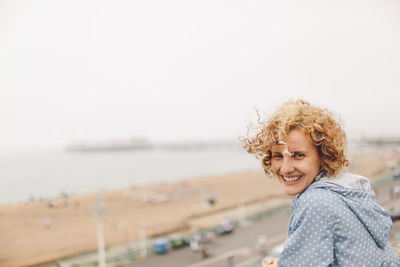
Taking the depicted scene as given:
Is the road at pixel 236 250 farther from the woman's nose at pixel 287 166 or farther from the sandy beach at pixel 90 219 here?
the woman's nose at pixel 287 166

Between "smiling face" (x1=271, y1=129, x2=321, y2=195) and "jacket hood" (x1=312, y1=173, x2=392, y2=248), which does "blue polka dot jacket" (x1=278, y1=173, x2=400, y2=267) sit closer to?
"jacket hood" (x1=312, y1=173, x2=392, y2=248)

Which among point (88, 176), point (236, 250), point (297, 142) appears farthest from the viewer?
point (88, 176)

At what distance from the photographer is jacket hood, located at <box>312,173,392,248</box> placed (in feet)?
3.58

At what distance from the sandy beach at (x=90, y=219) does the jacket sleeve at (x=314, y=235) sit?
25.8 ft

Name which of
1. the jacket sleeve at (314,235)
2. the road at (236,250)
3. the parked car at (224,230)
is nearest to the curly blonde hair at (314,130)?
the jacket sleeve at (314,235)

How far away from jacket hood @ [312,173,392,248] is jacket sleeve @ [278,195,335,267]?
0.11 meters

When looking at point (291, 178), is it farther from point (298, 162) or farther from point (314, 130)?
point (314, 130)

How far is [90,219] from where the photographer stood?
21.2 m

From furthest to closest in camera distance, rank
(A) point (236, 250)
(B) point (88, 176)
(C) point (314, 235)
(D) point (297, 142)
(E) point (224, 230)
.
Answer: (B) point (88, 176) → (E) point (224, 230) → (A) point (236, 250) → (D) point (297, 142) → (C) point (314, 235)

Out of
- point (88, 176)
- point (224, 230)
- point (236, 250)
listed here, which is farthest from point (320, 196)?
point (88, 176)

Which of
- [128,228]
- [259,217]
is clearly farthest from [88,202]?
[259,217]

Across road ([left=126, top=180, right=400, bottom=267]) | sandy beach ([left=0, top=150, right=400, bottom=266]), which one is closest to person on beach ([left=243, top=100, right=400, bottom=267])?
sandy beach ([left=0, top=150, right=400, bottom=266])

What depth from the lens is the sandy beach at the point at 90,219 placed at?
48.2ft

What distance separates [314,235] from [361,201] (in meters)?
0.26
